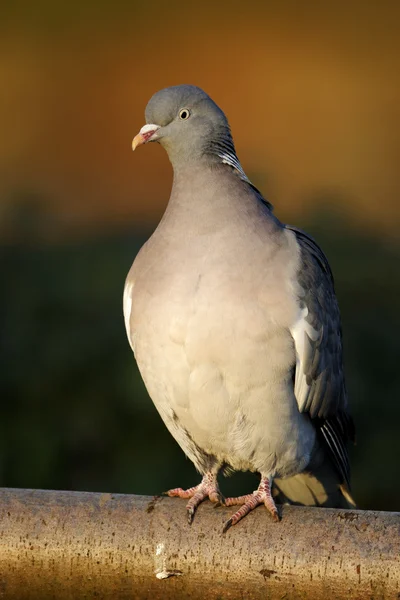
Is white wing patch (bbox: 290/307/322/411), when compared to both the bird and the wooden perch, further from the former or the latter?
the wooden perch

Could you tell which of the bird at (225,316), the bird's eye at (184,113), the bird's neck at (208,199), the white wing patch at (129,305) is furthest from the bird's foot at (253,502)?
the bird's eye at (184,113)

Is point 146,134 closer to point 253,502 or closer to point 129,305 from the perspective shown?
point 129,305

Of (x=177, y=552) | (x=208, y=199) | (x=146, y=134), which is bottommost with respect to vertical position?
(x=177, y=552)

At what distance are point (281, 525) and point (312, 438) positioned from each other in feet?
1.60

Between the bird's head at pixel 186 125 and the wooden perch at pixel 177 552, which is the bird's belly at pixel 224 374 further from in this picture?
the bird's head at pixel 186 125

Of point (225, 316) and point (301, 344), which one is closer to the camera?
point (225, 316)

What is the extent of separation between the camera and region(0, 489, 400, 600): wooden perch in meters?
2.23

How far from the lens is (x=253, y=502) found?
8.41ft

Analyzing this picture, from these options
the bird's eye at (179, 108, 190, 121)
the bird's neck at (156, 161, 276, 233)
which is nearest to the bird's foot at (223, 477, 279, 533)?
the bird's neck at (156, 161, 276, 233)

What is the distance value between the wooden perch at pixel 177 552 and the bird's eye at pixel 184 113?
3.34 feet

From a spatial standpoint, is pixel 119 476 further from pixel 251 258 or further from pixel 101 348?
pixel 251 258

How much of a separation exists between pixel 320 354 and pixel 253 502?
17.7 inches

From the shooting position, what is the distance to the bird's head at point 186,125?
2.68m

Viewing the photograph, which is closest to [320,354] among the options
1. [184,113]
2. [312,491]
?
[312,491]
